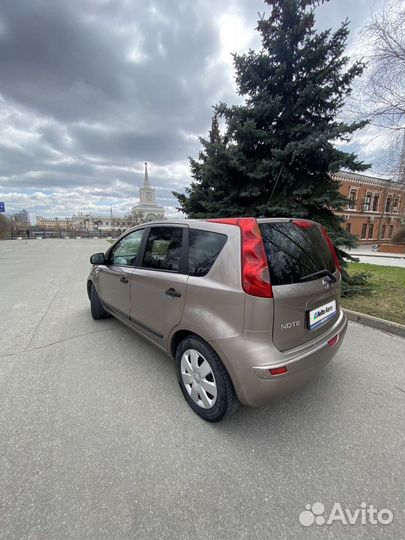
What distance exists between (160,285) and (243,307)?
3.37 ft

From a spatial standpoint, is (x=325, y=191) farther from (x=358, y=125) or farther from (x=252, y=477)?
(x=252, y=477)

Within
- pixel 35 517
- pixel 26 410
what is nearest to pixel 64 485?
pixel 35 517

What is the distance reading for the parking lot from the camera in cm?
142

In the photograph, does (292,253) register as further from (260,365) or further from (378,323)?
(378,323)

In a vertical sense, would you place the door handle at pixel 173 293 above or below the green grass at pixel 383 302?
above

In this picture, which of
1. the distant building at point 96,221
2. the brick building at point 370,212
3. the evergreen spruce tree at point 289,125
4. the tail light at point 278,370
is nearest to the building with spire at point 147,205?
the distant building at point 96,221

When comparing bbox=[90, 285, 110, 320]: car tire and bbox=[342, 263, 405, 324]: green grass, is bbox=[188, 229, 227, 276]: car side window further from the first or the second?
bbox=[342, 263, 405, 324]: green grass

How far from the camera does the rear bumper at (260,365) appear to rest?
1790 millimetres

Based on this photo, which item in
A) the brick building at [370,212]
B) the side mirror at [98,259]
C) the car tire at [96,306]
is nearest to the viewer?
the side mirror at [98,259]

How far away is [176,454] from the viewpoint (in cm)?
182

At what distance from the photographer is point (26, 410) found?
224cm

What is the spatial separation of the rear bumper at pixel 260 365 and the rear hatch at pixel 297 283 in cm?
9

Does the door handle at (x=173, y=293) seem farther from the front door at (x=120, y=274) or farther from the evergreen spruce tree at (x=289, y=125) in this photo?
the evergreen spruce tree at (x=289, y=125)

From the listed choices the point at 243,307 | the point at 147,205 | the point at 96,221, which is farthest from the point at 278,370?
the point at 96,221
